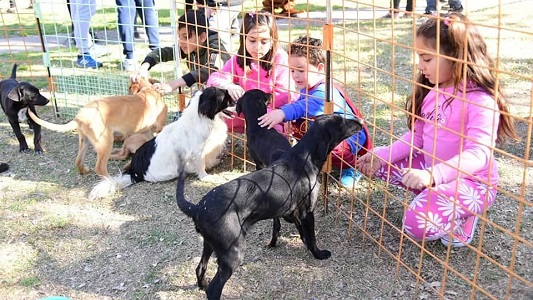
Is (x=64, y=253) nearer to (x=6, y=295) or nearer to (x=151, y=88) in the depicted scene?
(x=6, y=295)

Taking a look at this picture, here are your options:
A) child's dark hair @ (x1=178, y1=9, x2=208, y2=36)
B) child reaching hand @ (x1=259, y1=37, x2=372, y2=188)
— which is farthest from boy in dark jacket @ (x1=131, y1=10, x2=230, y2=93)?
child reaching hand @ (x1=259, y1=37, x2=372, y2=188)

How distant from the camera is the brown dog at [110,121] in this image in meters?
4.52

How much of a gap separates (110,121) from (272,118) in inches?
62.9

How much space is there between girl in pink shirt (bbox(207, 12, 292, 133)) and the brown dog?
69 centimetres

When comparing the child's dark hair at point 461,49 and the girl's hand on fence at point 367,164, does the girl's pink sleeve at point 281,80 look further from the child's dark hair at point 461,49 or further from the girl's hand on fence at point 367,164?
the child's dark hair at point 461,49

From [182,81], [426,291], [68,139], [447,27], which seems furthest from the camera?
[68,139]

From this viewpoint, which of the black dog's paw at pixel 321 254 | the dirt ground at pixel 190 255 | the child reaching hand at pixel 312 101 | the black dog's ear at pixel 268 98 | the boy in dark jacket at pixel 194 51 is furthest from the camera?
the boy in dark jacket at pixel 194 51

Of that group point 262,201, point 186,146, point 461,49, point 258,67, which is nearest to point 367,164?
point 262,201

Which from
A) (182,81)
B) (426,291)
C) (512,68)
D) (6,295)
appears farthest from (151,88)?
(512,68)

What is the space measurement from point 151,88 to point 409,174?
10.0 feet

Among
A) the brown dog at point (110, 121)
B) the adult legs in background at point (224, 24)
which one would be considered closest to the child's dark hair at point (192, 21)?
the adult legs in background at point (224, 24)

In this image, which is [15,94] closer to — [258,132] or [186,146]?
[186,146]

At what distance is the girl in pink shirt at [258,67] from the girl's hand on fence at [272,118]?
288 mm

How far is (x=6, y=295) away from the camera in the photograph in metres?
3.12
